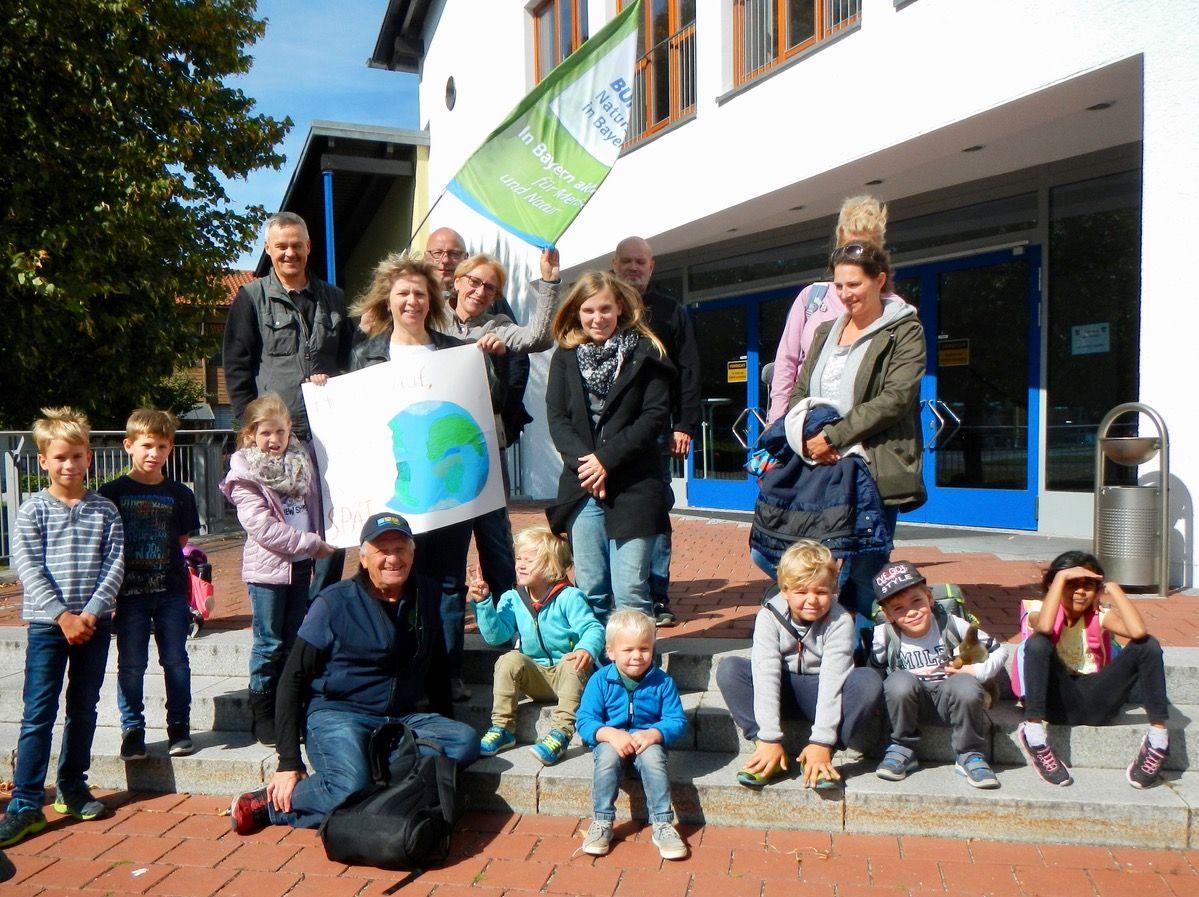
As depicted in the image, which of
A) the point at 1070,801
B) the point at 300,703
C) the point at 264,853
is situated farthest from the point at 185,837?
the point at 1070,801

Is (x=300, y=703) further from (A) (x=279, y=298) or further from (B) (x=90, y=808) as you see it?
(A) (x=279, y=298)

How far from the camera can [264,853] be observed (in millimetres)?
3557

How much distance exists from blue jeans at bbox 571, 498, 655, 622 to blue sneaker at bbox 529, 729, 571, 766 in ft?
1.84

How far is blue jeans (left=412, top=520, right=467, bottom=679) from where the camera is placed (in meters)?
4.20

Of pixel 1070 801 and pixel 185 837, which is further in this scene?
pixel 185 837

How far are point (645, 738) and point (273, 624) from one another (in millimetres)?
1711

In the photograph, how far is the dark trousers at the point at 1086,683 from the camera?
3.61 metres

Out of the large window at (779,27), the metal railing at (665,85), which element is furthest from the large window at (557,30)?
the large window at (779,27)

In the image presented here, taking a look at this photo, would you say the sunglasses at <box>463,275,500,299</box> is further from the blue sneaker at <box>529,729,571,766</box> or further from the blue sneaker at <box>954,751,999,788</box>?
the blue sneaker at <box>954,751,999,788</box>

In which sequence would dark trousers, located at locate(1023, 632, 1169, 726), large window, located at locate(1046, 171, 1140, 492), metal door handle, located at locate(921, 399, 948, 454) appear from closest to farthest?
dark trousers, located at locate(1023, 632, 1169, 726) < large window, located at locate(1046, 171, 1140, 492) < metal door handle, located at locate(921, 399, 948, 454)

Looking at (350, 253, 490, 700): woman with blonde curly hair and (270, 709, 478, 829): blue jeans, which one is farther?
(350, 253, 490, 700): woman with blonde curly hair

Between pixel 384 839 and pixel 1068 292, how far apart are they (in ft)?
23.1

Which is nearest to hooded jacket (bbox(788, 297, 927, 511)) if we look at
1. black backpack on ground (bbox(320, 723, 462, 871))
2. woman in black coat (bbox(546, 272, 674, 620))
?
woman in black coat (bbox(546, 272, 674, 620))

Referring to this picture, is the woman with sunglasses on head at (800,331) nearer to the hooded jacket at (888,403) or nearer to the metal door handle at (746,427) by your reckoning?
the hooded jacket at (888,403)
